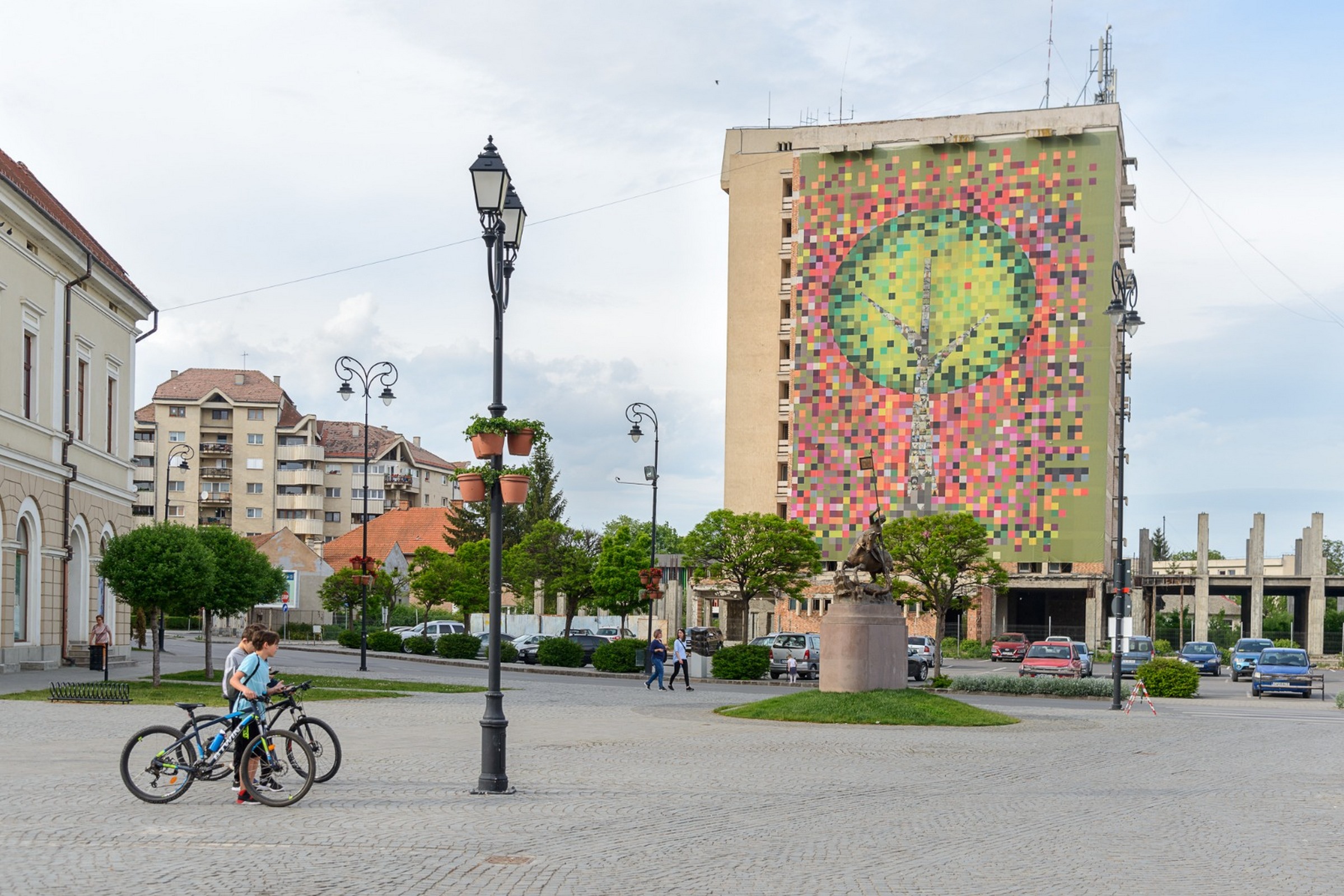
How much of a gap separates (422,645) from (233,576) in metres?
20.5

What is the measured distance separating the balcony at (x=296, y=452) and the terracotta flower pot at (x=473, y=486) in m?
106

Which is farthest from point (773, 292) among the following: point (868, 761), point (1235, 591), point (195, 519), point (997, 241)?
point (868, 761)

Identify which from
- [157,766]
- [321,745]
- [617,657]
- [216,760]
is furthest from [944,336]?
[157,766]

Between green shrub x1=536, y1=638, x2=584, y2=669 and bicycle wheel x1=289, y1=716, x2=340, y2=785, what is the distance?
1316 inches

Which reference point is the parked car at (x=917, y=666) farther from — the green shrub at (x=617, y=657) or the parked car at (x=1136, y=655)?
the green shrub at (x=617, y=657)

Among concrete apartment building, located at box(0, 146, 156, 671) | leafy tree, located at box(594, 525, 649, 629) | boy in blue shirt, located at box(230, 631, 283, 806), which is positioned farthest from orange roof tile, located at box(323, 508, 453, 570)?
boy in blue shirt, located at box(230, 631, 283, 806)

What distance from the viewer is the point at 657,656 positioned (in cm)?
3706

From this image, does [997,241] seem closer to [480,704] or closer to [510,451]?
[480,704]

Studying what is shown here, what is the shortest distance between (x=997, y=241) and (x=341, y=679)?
2182 inches

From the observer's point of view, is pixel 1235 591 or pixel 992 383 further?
pixel 1235 591

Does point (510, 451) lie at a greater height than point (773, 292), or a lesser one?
lesser

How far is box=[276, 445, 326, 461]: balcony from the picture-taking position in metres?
117

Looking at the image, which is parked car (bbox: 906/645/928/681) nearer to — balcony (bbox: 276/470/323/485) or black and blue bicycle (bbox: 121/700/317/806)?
black and blue bicycle (bbox: 121/700/317/806)

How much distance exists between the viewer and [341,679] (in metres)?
34.9
